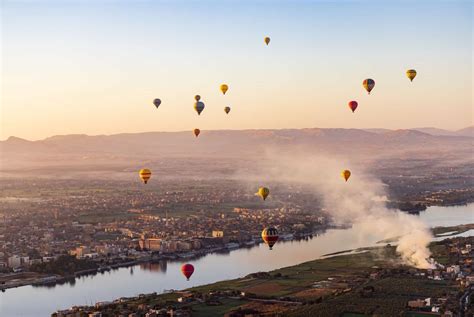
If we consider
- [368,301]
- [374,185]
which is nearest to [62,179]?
[374,185]

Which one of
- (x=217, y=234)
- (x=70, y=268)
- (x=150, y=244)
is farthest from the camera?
(x=217, y=234)

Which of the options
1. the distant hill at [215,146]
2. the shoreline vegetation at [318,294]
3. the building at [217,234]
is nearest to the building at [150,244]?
the building at [217,234]

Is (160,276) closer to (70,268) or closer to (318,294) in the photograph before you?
(70,268)

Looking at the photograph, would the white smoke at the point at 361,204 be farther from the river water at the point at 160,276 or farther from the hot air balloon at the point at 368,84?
the hot air balloon at the point at 368,84

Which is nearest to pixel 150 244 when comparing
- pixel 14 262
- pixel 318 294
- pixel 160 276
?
pixel 14 262

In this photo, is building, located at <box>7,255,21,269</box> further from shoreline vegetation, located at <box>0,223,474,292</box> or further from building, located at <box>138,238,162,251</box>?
building, located at <box>138,238,162,251</box>

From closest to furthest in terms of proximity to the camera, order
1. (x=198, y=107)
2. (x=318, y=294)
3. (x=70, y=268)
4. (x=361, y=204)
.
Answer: (x=318, y=294), (x=198, y=107), (x=70, y=268), (x=361, y=204)

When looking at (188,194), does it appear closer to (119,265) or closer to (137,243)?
(137,243)

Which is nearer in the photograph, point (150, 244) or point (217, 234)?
point (150, 244)
